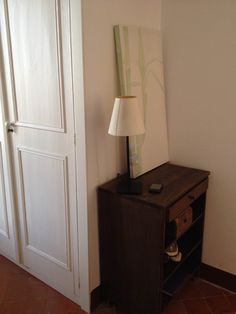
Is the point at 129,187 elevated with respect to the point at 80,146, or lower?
lower

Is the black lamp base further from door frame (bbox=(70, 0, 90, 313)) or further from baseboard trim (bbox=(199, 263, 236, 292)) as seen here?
baseboard trim (bbox=(199, 263, 236, 292))

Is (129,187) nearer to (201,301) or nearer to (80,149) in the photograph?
(80,149)

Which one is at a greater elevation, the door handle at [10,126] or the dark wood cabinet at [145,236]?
the door handle at [10,126]

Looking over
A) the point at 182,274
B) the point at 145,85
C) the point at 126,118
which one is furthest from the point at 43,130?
the point at 182,274

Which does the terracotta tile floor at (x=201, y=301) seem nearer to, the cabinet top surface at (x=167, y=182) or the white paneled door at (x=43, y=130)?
the white paneled door at (x=43, y=130)

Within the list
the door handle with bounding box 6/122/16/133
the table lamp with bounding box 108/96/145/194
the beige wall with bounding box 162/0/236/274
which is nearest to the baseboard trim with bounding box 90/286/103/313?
the beige wall with bounding box 162/0/236/274

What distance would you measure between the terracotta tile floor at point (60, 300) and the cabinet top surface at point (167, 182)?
82 cm

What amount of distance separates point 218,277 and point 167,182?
88 cm

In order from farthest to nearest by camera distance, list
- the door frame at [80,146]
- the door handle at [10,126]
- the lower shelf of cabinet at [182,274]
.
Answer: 1. the door handle at [10,126]
2. the lower shelf of cabinet at [182,274]
3. the door frame at [80,146]

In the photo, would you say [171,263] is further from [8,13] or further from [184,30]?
[8,13]

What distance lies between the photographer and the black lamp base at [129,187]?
66.1 inches

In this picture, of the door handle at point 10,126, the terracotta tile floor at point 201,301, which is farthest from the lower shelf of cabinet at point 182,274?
the door handle at point 10,126

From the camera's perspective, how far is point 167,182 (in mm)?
1849

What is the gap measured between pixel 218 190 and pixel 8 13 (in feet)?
5.71
